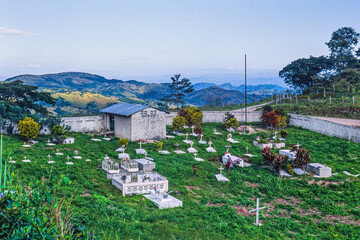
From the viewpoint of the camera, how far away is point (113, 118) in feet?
115

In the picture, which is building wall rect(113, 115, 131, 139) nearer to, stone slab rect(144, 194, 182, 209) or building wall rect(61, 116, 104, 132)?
building wall rect(61, 116, 104, 132)

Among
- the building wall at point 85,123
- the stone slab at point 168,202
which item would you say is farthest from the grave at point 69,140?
the stone slab at point 168,202

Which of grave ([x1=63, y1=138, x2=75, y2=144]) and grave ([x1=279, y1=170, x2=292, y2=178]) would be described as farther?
grave ([x1=63, y1=138, x2=75, y2=144])

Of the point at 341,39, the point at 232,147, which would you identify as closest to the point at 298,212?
the point at 232,147

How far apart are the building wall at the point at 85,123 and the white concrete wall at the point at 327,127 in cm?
2145

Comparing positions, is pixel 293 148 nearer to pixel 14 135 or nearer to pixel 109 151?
pixel 109 151

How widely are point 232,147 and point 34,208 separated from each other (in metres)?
24.2

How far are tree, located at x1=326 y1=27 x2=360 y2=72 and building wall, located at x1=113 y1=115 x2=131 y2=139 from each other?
46.4m

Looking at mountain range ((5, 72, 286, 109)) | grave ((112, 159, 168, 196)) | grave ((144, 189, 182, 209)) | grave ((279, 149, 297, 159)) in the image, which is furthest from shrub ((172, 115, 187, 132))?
mountain range ((5, 72, 286, 109))

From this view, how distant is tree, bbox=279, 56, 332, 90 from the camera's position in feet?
209

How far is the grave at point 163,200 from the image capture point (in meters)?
15.7

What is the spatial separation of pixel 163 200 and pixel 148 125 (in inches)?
633

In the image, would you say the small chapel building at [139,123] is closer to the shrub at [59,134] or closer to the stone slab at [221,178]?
the shrub at [59,134]

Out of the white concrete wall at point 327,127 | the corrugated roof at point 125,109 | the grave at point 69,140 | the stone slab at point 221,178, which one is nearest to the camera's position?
the stone slab at point 221,178
